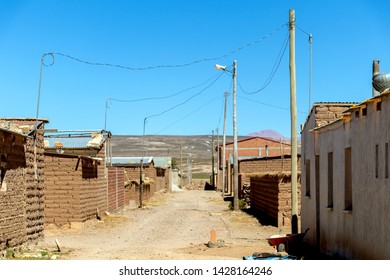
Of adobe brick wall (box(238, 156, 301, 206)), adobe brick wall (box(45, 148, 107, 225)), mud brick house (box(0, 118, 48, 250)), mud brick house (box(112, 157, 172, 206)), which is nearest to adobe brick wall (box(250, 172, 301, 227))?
adobe brick wall (box(45, 148, 107, 225))

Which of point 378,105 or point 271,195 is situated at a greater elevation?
A: point 378,105

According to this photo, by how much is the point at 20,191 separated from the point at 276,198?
37.5 ft

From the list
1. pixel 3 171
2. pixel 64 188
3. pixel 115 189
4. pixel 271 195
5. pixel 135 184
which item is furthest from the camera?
pixel 135 184

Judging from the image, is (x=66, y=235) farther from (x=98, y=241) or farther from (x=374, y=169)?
(x=374, y=169)

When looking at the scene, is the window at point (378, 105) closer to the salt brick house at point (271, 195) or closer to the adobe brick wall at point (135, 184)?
the salt brick house at point (271, 195)

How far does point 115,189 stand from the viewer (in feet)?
114

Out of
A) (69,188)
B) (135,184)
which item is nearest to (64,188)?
(69,188)

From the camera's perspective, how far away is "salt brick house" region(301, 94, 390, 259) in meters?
11.2

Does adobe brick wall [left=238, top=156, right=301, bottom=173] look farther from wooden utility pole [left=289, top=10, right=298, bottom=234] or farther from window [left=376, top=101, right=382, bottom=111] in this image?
window [left=376, top=101, right=382, bottom=111]

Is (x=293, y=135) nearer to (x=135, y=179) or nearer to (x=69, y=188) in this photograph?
(x=69, y=188)

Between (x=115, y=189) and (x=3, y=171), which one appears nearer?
(x=3, y=171)

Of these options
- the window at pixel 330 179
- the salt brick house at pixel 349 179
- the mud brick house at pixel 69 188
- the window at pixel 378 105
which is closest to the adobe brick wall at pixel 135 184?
the mud brick house at pixel 69 188

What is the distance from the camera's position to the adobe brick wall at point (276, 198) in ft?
81.9
